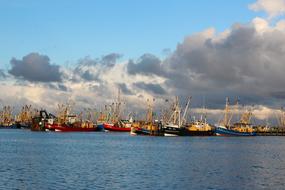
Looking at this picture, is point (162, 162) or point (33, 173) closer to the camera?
point (33, 173)

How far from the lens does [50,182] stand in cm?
5600

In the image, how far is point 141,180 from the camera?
193ft

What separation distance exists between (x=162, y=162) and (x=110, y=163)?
8.76 meters

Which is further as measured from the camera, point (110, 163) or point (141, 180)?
point (110, 163)

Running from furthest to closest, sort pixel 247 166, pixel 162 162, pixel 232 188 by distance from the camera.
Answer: pixel 162 162, pixel 247 166, pixel 232 188

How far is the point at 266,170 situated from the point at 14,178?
1358 inches

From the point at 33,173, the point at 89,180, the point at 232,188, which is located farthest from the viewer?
the point at 33,173

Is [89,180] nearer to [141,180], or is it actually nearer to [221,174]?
[141,180]

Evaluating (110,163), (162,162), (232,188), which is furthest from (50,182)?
(162,162)

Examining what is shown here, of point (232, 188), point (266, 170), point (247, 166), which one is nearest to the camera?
point (232, 188)

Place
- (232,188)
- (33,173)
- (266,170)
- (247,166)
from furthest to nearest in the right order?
(247,166), (266,170), (33,173), (232,188)

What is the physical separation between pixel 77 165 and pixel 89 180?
740 inches

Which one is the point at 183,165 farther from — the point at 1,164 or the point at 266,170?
the point at 1,164

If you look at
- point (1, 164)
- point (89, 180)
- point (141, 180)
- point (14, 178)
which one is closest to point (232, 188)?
point (141, 180)
